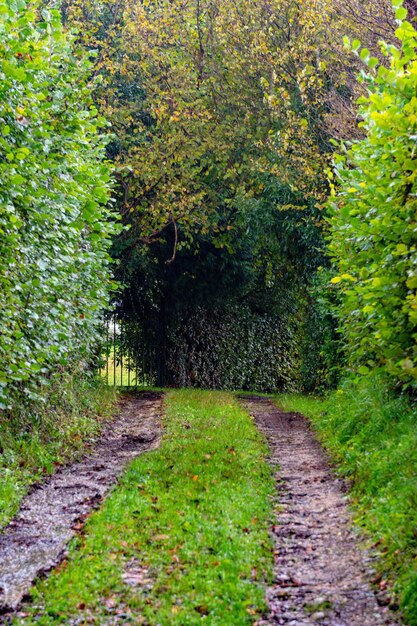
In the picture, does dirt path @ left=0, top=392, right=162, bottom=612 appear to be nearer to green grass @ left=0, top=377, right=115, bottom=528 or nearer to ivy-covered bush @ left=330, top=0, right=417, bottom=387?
green grass @ left=0, top=377, right=115, bottom=528

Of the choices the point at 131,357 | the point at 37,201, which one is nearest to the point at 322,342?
the point at 131,357

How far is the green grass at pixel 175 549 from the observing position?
4.84 metres

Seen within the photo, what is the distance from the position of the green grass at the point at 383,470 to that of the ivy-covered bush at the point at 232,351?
39.6 feet

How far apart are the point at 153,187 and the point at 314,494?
42.2 ft

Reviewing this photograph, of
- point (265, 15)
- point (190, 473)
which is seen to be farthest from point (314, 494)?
point (265, 15)

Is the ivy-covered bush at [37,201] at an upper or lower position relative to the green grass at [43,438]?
upper

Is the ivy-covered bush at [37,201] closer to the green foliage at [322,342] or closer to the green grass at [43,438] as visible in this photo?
the green grass at [43,438]

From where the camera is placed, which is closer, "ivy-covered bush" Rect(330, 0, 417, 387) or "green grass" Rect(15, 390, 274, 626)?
"green grass" Rect(15, 390, 274, 626)

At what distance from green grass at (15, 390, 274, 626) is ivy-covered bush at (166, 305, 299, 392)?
14372mm

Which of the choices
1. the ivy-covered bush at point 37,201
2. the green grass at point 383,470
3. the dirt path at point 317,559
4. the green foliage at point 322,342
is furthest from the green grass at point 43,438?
the green foliage at point 322,342

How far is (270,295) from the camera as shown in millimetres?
26312

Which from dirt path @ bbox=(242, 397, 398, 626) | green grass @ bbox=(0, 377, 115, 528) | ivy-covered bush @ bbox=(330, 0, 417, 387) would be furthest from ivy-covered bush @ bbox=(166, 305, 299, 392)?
ivy-covered bush @ bbox=(330, 0, 417, 387)

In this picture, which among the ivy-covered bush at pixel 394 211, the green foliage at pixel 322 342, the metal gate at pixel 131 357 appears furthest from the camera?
the metal gate at pixel 131 357

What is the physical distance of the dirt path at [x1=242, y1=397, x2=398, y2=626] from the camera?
4895mm
